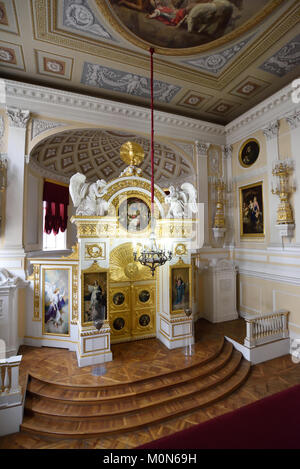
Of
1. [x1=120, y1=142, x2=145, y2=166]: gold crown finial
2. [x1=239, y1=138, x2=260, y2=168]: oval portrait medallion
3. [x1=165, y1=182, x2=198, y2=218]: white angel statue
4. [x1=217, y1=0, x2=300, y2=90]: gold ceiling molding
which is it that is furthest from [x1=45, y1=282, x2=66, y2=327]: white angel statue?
[x1=217, y1=0, x2=300, y2=90]: gold ceiling molding

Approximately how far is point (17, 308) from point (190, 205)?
5.77m

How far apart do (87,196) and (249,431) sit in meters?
5.38

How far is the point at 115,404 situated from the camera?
173 inches

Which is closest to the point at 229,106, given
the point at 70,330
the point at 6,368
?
the point at 70,330

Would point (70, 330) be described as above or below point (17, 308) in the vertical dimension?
Answer: below

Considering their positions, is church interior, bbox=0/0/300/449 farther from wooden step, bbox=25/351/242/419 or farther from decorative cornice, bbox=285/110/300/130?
decorative cornice, bbox=285/110/300/130

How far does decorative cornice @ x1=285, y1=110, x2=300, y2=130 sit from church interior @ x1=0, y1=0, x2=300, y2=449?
0.99ft

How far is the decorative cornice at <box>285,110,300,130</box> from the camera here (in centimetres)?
676

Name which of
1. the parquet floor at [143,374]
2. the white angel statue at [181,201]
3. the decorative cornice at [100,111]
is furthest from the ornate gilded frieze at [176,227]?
the decorative cornice at [100,111]

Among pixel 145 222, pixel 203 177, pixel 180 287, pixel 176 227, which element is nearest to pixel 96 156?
pixel 203 177

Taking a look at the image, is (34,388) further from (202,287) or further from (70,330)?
(202,287)

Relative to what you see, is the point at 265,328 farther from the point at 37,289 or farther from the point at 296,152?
Result: the point at 37,289
